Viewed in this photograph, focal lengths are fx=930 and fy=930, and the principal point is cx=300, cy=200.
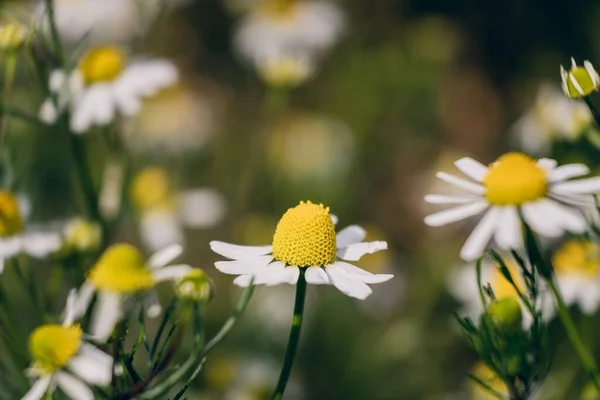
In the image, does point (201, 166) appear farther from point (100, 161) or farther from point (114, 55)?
point (114, 55)

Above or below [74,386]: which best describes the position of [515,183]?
above

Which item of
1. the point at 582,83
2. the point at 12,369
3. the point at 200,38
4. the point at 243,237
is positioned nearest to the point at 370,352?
the point at 243,237

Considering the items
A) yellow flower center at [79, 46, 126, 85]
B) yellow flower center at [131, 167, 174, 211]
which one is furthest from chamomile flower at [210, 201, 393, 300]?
yellow flower center at [131, 167, 174, 211]

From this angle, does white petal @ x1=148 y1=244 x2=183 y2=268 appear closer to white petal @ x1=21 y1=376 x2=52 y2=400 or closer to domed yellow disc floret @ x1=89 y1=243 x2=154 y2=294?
domed yellow disc floret @ x1=89 y1=243 x2=154 y2=294

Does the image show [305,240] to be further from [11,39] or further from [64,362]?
[11,39]

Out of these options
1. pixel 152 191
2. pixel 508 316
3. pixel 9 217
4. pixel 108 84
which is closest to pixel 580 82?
pixel 508 316

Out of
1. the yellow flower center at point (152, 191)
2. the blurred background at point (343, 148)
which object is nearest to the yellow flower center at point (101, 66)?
the blurred background at point (343, 148)
